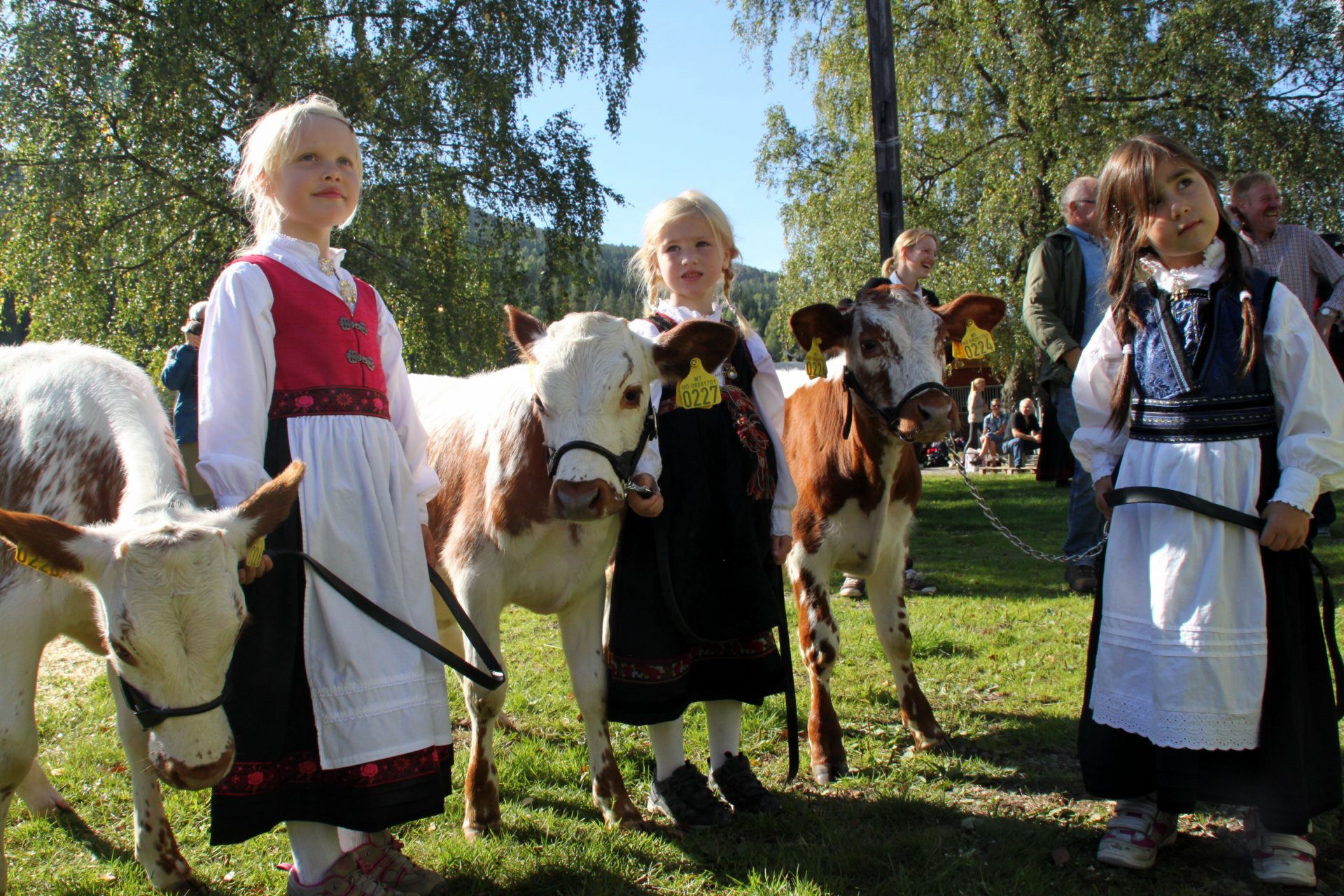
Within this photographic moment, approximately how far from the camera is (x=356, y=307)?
2.59m

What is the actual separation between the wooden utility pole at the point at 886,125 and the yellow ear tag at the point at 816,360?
3.64 metres

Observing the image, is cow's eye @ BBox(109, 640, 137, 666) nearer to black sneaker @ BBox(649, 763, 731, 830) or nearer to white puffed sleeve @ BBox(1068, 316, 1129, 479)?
black sneaker @ BBox(649, 763, 731, 830)

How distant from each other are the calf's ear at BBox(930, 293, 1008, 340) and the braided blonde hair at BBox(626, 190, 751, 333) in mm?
1200

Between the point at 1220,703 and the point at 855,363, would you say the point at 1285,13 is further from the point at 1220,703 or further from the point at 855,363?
the point at 1220,703

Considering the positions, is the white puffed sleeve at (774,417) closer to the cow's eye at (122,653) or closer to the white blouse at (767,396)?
the white blouse at (767,396)

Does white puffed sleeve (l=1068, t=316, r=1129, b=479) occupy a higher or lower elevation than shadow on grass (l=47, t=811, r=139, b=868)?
higher

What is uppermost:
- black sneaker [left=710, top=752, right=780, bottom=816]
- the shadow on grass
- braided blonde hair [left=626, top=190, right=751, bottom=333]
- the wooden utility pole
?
the wooden utility pole

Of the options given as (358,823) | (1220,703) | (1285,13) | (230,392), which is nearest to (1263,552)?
(1220,703)

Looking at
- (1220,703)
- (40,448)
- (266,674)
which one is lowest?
(1220,703)

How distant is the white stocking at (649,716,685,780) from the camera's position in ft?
10.7

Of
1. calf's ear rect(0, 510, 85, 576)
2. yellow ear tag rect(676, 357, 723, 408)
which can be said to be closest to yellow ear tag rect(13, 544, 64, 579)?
calf's ear rect(0, 510, 85, 576)

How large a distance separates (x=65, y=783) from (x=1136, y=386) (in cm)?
→ 426

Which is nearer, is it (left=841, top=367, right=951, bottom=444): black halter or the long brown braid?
the long brown braid

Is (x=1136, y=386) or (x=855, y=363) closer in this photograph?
(x=1136, y=386)
